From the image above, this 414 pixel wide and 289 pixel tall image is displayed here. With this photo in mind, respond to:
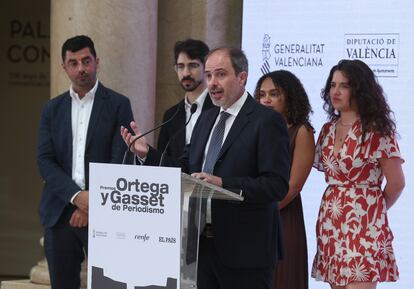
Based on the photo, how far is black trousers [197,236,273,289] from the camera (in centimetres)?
484

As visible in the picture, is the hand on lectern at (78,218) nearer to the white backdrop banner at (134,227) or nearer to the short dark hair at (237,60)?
the white backdrop banner at (134,227)

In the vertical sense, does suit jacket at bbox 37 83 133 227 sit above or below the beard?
below

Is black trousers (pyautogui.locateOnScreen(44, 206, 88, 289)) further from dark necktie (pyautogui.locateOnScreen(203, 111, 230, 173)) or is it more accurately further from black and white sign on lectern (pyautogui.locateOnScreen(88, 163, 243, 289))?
black and white sign on lectern (pyautogui.locateOnScreen(88, 163, 243, 289))

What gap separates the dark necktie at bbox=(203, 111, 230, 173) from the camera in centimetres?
490

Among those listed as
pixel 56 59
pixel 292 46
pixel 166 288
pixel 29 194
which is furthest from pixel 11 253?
pixel 166 288

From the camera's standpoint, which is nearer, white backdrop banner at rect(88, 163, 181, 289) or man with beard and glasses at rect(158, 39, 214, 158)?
white backdrop banner at rect(88, 163, 181, 289)

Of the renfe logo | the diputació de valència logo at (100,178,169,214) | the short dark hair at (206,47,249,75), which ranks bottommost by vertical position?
the renfe logo

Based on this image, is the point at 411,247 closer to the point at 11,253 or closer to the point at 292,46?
the point at 292,46

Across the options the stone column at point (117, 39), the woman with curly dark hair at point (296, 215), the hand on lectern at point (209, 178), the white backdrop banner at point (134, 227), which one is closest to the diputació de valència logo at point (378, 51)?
the woman with curly dark hair at point (296, 215)

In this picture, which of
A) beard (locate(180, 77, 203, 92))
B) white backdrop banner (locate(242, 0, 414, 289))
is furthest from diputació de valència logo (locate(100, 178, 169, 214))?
white backdrop banner (locate(242, 0, 414, 289))

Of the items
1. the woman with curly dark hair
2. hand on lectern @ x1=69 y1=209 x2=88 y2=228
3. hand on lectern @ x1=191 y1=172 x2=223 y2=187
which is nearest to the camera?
hand on lectern @ x1=191 y1=172 x2=223 y2=187

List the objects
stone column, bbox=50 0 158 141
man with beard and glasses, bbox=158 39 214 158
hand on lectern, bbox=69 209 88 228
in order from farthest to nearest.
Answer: stone column, bbox=50 0 158 141 < man with beard and glasses, bbox=158 39 214 158 < hand on lectern, bbox=69 209 88 228

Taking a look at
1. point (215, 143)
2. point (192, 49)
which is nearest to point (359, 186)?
point (215, 143)

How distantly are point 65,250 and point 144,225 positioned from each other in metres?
1.73
